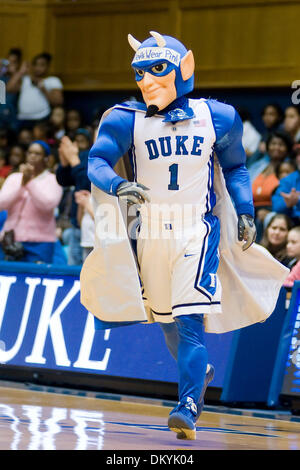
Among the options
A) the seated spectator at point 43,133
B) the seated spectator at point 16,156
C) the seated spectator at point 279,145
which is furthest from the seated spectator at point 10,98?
the seated spectator at point 279,145

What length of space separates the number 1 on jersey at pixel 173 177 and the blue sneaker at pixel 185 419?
1.20 meters

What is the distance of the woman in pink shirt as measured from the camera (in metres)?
9.80

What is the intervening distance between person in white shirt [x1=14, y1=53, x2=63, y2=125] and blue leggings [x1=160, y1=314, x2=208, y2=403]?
9.00 metres

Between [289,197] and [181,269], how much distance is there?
164 inches

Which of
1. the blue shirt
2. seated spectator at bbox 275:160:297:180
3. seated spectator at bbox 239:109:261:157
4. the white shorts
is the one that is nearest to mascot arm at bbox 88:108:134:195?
the blue shirt

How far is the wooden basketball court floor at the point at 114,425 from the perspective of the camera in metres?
5.09

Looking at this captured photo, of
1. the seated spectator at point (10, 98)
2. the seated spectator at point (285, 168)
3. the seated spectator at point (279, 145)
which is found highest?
the seated spectator at point (10, 98)

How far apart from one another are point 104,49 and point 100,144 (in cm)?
958

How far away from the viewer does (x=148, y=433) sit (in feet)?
18.9

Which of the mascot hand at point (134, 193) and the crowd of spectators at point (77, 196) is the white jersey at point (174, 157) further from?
the crowd of spectators at point (77, 196)

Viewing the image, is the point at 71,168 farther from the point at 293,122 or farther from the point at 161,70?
the point at 161,70

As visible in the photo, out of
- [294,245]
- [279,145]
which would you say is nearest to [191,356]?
[294,245]
